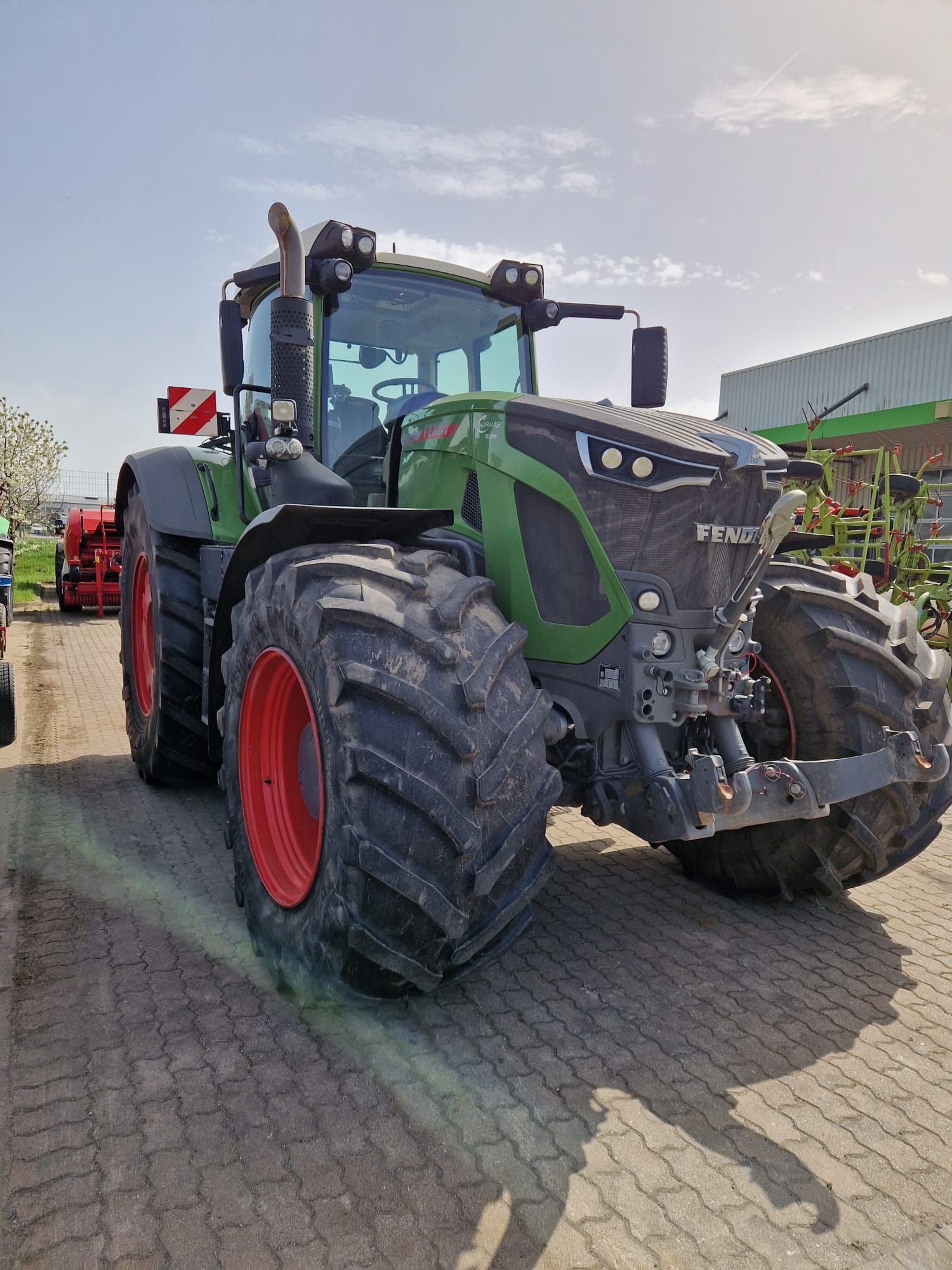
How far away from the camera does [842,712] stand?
10.4 ft

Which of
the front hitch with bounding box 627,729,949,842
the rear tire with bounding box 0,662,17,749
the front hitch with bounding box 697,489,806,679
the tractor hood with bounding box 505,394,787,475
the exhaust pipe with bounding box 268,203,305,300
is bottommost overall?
the rear tire with bounding box 0,662,17,749

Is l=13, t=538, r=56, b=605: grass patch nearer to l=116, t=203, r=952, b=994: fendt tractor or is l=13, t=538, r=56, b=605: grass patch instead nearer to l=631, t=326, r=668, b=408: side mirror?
l=116, t=203, r=952, b=994: fendt tractor

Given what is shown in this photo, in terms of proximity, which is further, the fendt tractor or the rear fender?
the rear fender

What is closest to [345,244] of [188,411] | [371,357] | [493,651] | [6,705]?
[371,357]

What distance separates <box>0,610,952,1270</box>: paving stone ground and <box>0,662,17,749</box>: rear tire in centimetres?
206

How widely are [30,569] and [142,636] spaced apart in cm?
1636

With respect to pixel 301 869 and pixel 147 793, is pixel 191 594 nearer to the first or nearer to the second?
pixel 147 793

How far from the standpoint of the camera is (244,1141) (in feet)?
6.89

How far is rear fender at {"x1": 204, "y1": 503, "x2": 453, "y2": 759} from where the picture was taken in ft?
8.99

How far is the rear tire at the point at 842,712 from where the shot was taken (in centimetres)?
315

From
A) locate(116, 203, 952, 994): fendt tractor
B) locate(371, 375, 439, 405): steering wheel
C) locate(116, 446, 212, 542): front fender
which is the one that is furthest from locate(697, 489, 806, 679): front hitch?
locate(116, 446, 212, 542): front fender

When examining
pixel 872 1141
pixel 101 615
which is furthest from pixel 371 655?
pixel 101 615

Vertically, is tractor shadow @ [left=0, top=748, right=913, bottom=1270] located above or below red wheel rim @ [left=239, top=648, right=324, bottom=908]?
below

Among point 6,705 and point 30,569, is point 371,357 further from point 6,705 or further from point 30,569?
point 30,569
